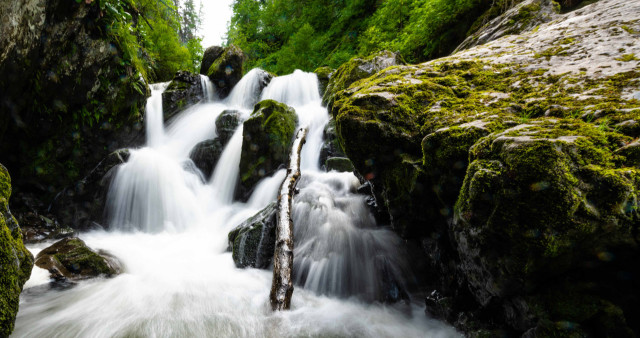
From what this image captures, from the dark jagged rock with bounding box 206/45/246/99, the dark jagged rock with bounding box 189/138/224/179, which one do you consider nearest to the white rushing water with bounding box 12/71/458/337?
the dark jagged rock with bounding box 189/138/224/179

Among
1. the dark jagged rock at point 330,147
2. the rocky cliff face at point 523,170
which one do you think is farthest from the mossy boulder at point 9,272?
the dark jagged rock at point 330,147

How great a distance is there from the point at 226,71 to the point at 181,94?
8.39 ft

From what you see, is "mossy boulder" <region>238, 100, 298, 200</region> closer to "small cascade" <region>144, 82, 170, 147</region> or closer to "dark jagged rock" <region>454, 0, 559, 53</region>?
"small cascade" <region>144, 82, 170, 147</region>

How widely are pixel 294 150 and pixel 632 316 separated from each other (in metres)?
5.22

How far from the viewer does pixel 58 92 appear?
17.4ft

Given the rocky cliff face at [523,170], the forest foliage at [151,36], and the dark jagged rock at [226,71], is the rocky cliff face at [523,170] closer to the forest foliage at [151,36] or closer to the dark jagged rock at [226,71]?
the forest foliage at [151,36]

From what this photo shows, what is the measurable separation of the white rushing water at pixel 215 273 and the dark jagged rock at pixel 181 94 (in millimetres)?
3437

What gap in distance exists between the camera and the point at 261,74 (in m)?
13.0

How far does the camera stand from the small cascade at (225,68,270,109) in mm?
12070

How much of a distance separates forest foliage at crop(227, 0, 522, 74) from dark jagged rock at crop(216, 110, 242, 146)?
5982 mm

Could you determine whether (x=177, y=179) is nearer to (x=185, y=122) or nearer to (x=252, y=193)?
(x=252, y=193)

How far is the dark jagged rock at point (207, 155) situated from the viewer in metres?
8.33

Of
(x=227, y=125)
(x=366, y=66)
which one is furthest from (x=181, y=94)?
(x=366, y=66)

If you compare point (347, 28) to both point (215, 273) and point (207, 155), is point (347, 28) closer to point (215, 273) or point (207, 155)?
point (207, 155)
